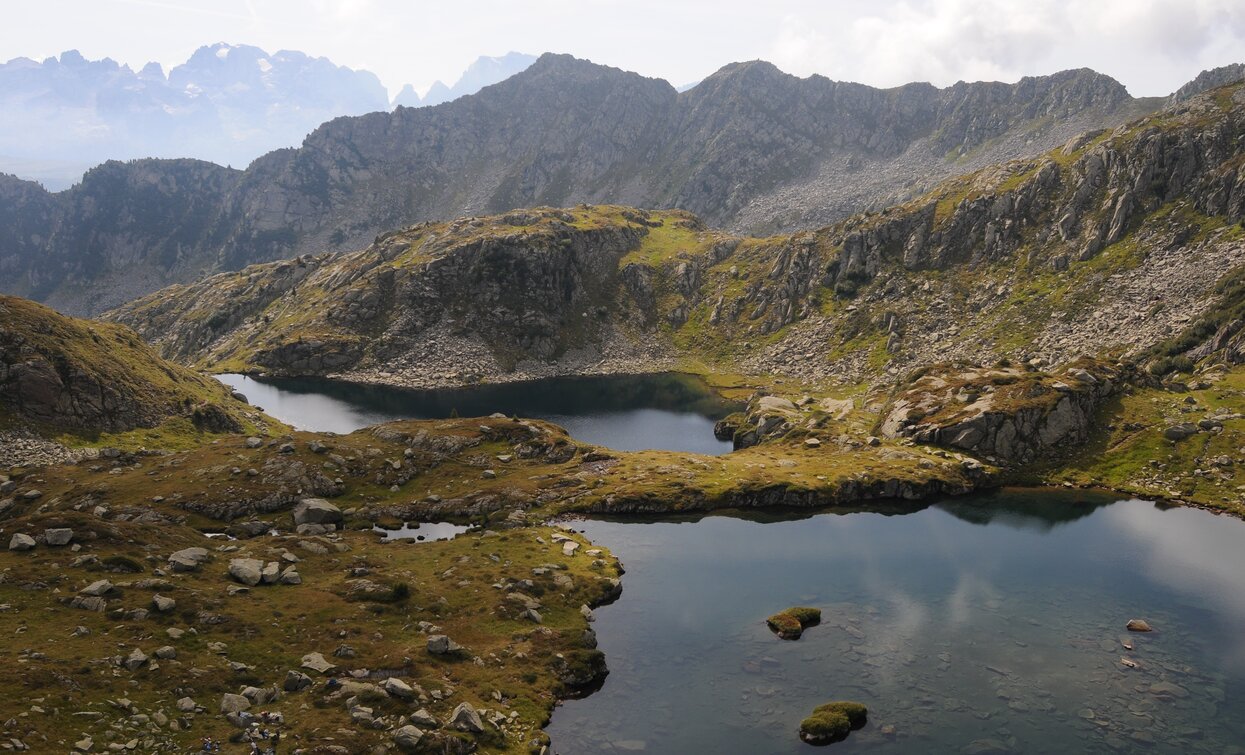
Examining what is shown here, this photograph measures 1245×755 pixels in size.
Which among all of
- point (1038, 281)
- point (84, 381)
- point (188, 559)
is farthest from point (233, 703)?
point (1038, 281)

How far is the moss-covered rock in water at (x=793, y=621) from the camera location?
191 feet

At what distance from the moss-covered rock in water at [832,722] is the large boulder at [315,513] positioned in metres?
Result: 54.4

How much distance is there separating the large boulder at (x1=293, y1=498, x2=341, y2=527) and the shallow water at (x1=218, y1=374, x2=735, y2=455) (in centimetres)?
4780

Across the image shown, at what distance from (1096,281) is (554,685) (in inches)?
6146

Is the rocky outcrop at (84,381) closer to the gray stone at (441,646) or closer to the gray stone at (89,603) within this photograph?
the gray stone at (89,603)

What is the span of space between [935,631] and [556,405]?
372ft

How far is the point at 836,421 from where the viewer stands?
118625 mm

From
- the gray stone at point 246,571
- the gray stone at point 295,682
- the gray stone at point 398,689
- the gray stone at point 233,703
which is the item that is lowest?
the gray stone at point 398,689

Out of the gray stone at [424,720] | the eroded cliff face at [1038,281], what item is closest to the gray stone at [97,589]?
the gray stone at [424,720]

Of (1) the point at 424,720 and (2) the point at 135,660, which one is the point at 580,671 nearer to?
(1) the point at 424,720

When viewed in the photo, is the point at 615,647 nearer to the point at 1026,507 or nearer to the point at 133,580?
the point at 133,580

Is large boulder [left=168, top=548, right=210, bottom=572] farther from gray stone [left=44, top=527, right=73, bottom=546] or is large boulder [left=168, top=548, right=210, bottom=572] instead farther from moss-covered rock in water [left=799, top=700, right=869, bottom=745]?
moss-covered rock in water [left=799, top=700, right=869, bottom=745]

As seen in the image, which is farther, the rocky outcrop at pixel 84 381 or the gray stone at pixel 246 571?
the rocky outcrop at pixel 84 381

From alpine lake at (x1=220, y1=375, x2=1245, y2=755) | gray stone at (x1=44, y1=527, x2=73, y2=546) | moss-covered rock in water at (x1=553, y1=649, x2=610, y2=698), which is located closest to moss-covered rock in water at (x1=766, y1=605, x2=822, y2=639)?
alpine lake at (x1=220, y1=375, x2=1245, y2=755)
